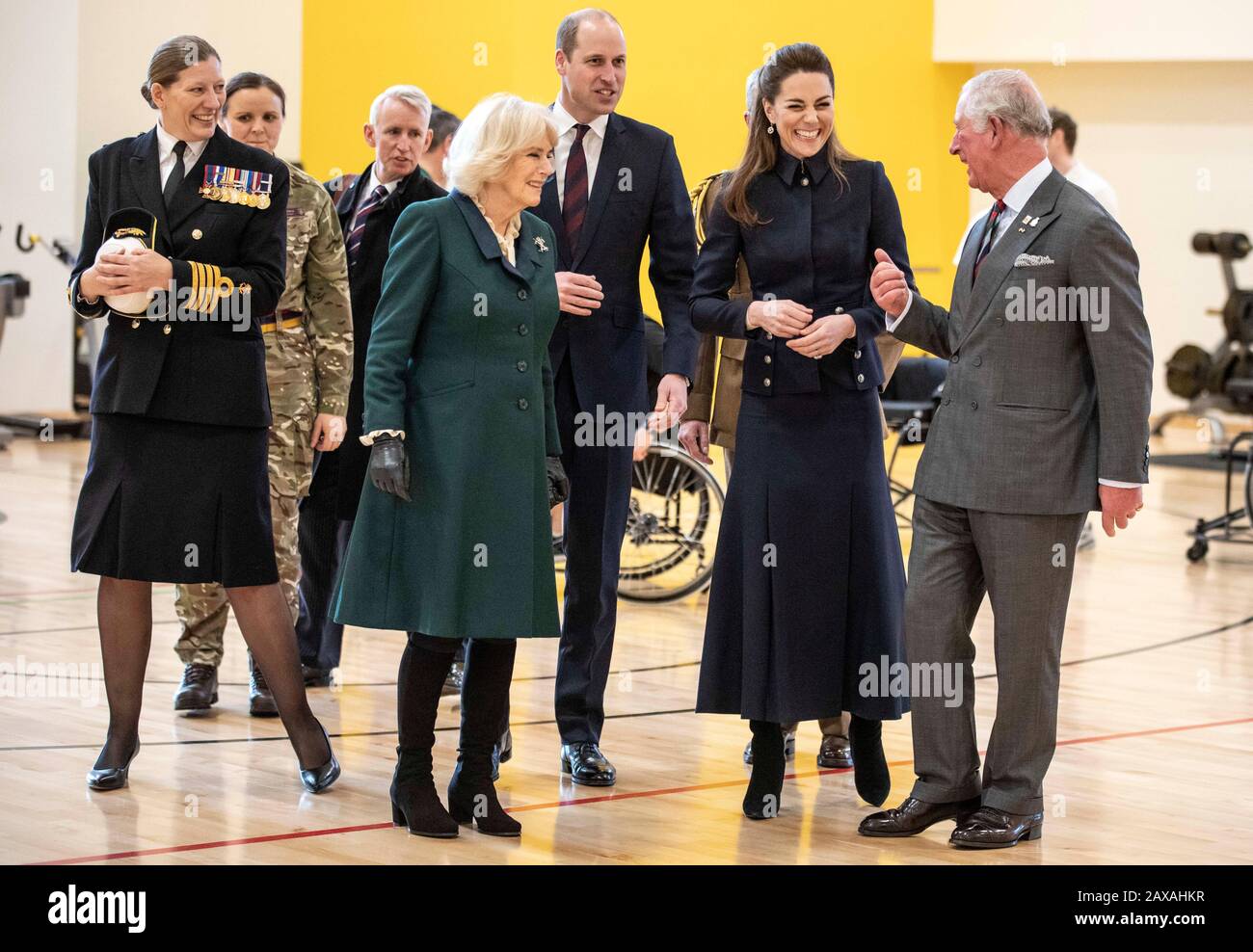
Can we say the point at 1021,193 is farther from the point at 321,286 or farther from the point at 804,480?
the point at 321,286

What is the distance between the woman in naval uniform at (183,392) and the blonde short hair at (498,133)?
624 mm

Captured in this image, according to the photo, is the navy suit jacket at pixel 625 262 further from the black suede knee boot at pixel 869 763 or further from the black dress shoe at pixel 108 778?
the black dress shoe at pixel 108 778

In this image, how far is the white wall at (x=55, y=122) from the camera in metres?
12.4

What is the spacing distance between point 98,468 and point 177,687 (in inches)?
52.6

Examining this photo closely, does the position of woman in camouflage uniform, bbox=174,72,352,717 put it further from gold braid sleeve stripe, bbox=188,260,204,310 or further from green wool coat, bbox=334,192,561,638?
green wool coat, bbox=334,192,561,638

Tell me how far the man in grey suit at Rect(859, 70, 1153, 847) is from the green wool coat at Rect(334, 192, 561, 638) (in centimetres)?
80

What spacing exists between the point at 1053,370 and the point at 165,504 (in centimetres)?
195

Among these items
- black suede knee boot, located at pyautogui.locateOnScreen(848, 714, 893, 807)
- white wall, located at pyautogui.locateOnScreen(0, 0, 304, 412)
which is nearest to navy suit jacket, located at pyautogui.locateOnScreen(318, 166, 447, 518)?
black suede knee boot, located at pyautogui.locateOnScreen(848, 714, 893, 807)

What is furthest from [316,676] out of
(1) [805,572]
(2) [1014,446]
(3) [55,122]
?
(3) [55,122]

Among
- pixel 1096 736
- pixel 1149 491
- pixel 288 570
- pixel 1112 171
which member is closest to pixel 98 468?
pixel 288 570

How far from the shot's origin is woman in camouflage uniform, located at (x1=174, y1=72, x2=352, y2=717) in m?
4.72

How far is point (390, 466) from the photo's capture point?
11.2 feet

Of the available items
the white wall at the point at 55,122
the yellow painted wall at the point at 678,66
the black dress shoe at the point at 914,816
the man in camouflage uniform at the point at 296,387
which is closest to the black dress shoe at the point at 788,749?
the black dress shoe at the point at 914,816

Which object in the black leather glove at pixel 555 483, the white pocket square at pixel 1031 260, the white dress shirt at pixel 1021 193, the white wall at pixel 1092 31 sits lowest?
the black leather glove at pixel 555 483
